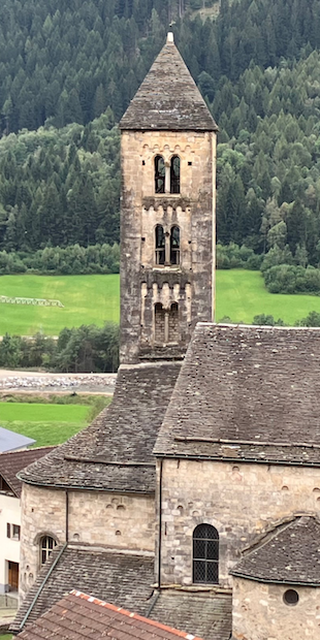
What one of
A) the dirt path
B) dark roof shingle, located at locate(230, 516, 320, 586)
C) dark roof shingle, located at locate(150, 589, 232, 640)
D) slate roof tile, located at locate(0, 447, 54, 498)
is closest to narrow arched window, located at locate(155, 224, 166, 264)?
slate roof tile, located at locate(0, 447, 54, 498)

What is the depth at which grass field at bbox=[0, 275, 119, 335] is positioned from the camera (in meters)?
133

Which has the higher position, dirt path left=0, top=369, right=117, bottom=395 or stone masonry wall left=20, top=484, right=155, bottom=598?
stone masonry wall left=20, top=484, right=155, bottom=598

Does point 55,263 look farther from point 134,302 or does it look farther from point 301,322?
point 134,302

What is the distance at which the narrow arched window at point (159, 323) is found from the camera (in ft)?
147

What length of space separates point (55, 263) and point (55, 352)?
29075 mm

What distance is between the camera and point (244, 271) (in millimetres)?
142625

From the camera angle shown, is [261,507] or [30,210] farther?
[30,210]

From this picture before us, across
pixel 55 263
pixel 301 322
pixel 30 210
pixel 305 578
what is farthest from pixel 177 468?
pixel 30 210

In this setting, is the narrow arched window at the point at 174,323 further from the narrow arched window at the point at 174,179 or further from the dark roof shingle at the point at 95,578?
the dark roof shingle at the point at 95,578

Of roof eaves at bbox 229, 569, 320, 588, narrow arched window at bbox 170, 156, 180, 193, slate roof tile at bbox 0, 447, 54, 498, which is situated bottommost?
slate roof tile at bbox 0, 447, 54, 498

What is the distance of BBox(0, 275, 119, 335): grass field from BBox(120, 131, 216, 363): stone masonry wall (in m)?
82.8

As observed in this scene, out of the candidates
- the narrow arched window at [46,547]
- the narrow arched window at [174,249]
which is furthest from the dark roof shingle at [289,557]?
the narrow arched window at [174,249]

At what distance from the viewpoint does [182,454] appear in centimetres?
3603

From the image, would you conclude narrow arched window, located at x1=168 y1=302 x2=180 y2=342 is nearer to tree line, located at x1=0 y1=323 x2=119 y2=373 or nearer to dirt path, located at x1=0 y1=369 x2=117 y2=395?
dirt path, located at x1=0 y1=369 x2=117 y2=395
